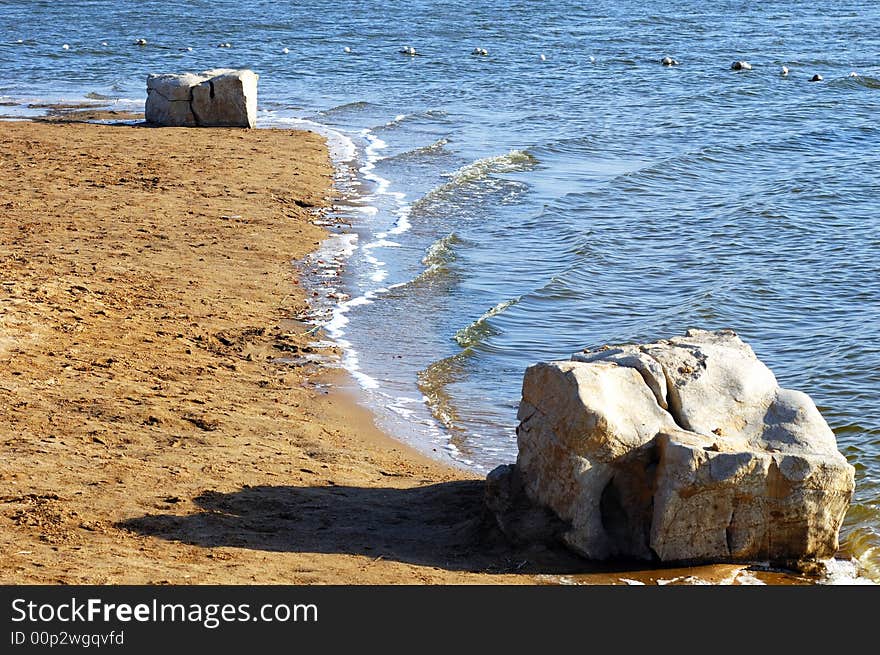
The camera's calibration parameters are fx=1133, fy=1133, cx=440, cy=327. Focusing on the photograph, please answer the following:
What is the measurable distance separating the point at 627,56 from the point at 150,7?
69.1ft

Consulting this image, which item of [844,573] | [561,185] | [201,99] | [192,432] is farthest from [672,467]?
[201,99]

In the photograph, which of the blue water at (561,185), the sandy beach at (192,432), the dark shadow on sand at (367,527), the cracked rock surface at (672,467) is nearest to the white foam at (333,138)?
the blue water at (561,185)

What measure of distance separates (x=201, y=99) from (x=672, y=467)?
16.4 meters

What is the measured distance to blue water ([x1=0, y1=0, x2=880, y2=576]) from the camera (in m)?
10.6

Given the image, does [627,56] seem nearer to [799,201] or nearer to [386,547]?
[799,201]

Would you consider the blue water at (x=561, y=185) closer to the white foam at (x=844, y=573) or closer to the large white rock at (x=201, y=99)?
the white foam at (x=844, y=573)

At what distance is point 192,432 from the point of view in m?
8.22

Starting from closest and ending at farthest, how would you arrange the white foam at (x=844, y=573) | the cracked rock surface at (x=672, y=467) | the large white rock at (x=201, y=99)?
the cracked rock surface at (x=672, y=467)
the white foam at (x=844, y=573)
the large white rock at (x=201, y=99)

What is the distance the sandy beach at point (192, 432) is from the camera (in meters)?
6.34

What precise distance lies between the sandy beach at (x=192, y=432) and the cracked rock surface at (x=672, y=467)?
0.22 m

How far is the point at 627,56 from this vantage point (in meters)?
31.9

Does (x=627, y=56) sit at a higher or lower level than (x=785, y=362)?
higher

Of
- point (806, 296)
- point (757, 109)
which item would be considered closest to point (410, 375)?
point (806, 296)

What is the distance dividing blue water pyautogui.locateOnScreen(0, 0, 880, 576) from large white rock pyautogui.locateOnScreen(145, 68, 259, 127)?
1915mm
